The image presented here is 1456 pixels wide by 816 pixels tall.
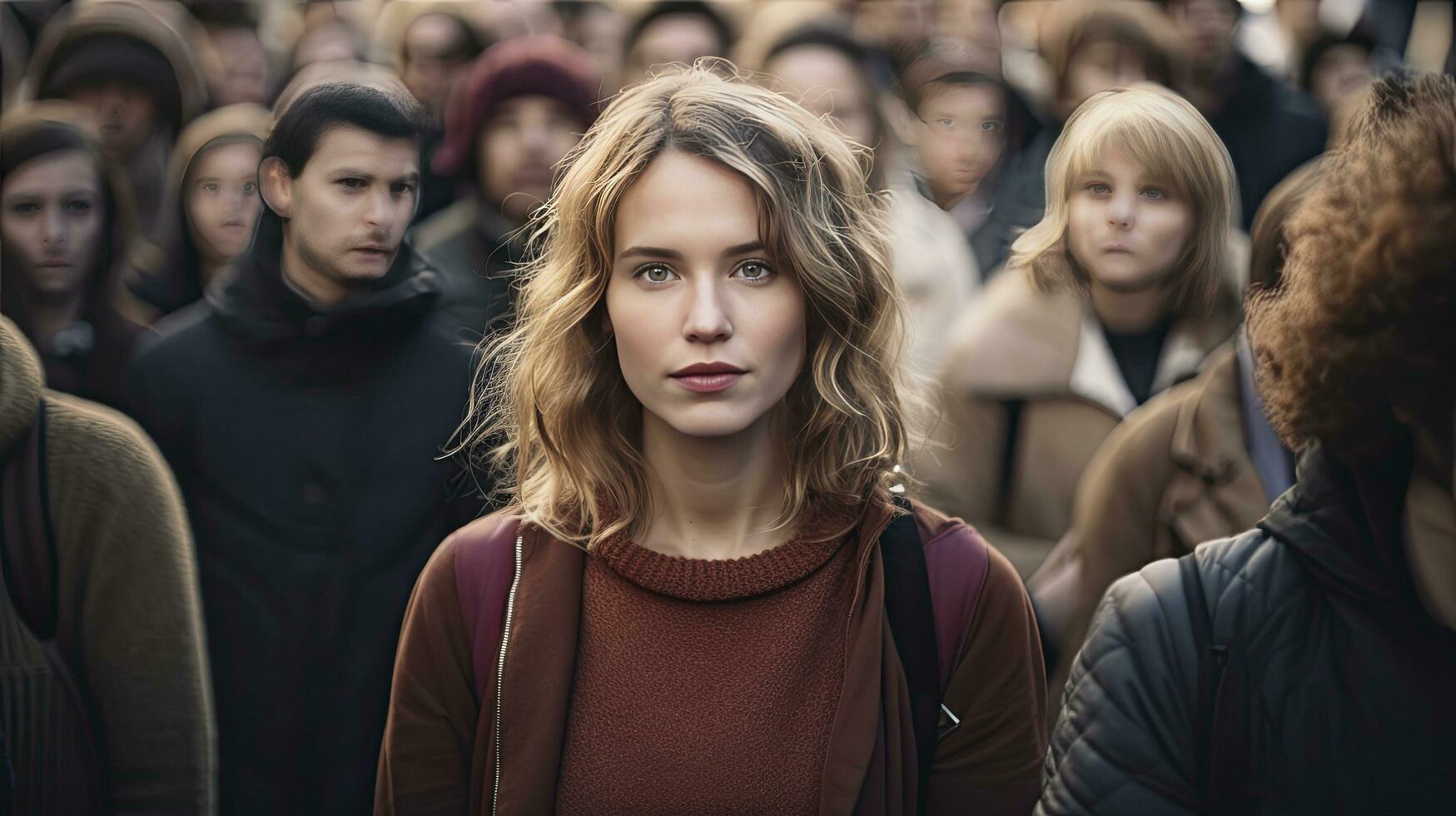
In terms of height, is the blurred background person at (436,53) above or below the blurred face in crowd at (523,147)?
above

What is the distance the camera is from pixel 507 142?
152 inches

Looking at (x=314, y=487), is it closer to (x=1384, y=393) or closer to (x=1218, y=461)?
(x=1218, y=461)

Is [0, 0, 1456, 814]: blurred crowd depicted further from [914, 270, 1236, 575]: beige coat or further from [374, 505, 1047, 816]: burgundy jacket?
[374, 505, 1047, 816]: burgundy jacket

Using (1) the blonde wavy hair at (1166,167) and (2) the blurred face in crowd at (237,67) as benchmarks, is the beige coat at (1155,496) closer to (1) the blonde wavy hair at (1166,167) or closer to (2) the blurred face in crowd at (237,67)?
(1) the blonde wavy hair at (1166,167)

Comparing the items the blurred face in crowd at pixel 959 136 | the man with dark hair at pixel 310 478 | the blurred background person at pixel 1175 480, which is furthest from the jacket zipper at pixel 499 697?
the blurred face in crowd at pixel 959 136

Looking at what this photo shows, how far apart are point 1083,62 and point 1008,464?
892 millimetres

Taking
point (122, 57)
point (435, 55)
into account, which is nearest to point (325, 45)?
point (435, 55)

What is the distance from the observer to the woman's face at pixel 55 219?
10.7ft

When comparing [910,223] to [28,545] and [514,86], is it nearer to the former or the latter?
[514,86]

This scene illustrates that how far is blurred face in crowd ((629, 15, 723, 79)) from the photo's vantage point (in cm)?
471

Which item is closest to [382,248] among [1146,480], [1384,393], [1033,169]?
[1033,169]

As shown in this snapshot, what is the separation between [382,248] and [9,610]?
1.02m

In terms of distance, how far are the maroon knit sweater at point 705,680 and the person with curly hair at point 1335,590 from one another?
39cm

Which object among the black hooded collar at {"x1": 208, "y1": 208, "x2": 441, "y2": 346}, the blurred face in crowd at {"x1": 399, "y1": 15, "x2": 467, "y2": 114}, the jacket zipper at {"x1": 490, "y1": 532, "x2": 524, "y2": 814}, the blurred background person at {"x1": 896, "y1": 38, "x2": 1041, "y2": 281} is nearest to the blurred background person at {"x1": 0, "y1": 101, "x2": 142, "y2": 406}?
the black hooded collar at {"x1": 208, "y1": 208, "x2": 441, "y2": 346}
